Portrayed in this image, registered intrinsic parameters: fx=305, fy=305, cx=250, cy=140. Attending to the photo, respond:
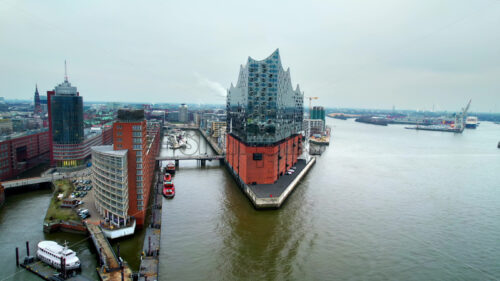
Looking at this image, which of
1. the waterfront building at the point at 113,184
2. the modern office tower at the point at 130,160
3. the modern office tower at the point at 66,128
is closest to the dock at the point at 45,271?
the waterfront building at the point at 113,184

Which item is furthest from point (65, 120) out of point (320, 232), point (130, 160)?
point (320, 232)

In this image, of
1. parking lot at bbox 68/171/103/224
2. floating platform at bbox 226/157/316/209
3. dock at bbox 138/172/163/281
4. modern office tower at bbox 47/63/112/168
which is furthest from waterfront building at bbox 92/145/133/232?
modern office tower at bbox 47/63/112/168

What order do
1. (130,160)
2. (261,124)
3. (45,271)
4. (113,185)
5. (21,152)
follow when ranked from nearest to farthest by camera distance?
(45,271) < (113,185) < (130,160) < (261,124) < (21,152)

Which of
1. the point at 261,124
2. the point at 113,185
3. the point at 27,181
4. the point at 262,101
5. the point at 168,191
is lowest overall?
the point at 168,191

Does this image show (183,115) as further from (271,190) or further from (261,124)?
(271,190)

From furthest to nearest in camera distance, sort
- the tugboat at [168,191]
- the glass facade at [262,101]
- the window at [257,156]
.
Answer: the glass facade at [262,101], the window at [257,156], the tugboat at [168,191]

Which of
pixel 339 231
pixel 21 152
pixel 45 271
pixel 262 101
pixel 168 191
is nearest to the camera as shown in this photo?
pixel 45 271

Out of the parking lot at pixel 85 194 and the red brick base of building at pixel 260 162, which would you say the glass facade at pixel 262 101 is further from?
the parking lot at pixel 85 194
